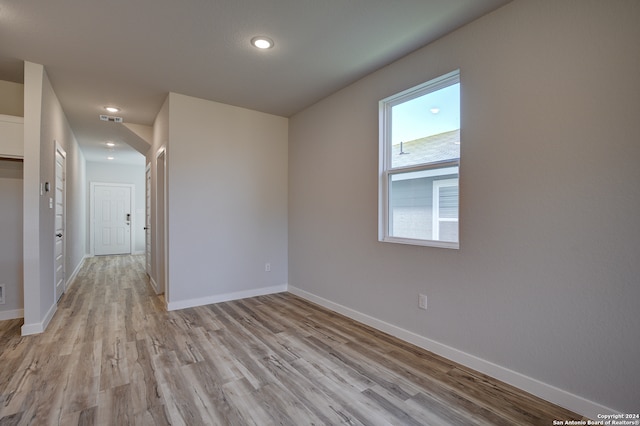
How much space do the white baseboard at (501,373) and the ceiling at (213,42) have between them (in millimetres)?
2504

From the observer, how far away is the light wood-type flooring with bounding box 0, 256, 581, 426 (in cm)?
174

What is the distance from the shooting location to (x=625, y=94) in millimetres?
1595

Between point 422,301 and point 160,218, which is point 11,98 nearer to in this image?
point 160,218

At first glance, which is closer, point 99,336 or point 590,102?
point 590,102

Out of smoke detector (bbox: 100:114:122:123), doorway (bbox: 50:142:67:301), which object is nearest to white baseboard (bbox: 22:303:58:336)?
doorway (bbox: 50:142:67:301)

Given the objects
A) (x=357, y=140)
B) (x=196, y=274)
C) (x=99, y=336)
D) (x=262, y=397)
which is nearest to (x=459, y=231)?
(x=357, y=140)

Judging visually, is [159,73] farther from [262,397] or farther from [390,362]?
[390,362]

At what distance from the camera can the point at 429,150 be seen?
264 centimetres

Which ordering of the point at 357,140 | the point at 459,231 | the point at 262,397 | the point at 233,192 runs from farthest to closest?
the point at 233,192, the point at 357,140, the point at 459,231, the point at 262,397

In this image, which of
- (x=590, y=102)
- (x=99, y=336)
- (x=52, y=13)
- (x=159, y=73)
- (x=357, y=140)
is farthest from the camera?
(x=357, y=140)

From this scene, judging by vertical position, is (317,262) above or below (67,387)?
above

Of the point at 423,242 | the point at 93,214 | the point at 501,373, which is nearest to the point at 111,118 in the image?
the point at 423,242

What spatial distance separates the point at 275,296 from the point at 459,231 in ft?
9.08

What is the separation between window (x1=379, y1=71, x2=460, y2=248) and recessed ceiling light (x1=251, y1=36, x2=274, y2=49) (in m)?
1.19
